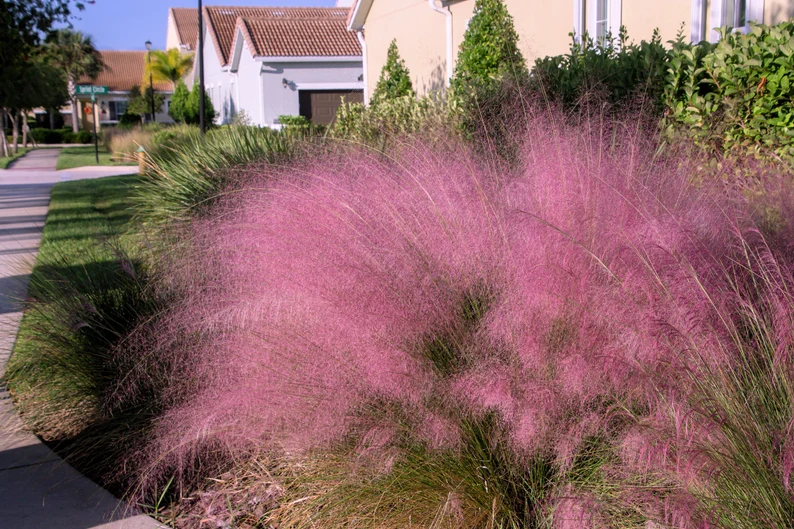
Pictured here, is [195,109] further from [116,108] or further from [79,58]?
[116,108]

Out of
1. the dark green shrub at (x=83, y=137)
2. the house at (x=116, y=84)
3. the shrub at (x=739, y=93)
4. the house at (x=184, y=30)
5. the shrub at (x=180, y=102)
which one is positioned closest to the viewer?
the shrub at (x=739, y=93)

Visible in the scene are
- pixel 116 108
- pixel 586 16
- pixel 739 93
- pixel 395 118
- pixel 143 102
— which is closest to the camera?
pixel 739 93

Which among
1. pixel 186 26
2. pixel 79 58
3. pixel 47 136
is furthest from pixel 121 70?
pixel 47 136

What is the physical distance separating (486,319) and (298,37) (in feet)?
94.5

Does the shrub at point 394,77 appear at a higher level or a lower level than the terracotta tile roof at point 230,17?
lower

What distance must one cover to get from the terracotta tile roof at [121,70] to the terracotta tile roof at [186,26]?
19.4ft

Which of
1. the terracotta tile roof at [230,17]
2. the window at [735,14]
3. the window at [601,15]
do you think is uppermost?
the terracotta tile roof at [230,17]

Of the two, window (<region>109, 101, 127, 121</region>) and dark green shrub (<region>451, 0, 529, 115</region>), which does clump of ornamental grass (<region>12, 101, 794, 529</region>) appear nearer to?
dark green shrub (<region>451, 0, 529, 115</region>)

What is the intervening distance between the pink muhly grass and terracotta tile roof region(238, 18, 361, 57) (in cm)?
2661

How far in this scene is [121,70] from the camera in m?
63.3

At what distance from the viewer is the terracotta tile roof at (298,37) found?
28547mm

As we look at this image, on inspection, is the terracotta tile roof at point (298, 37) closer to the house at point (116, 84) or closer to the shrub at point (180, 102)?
the shrub at point (180, 102)

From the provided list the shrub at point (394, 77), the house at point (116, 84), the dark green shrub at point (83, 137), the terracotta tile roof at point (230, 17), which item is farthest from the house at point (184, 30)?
the shrub at point (394, 77)

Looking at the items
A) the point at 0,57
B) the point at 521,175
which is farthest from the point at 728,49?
the point at 0,57
